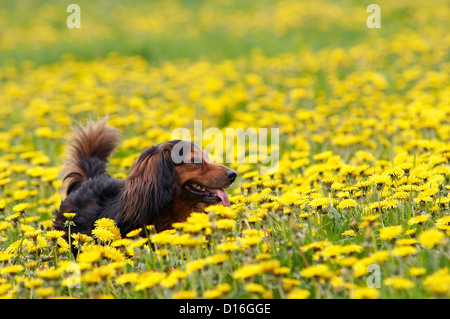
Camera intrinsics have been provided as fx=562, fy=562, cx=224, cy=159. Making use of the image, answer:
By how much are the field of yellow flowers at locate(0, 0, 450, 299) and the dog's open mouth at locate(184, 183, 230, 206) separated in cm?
11

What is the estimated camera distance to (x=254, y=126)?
7.94m

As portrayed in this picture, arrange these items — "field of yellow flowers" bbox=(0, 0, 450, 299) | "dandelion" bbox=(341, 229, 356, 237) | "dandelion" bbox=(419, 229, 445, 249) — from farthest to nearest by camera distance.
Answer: "dandelion" bbox=(341, 229, 356, 237)
"field of yellow flowers" bbox=(0, 0, 450, 299)
"dandelion" bbox=(419, 229, 445, 249)

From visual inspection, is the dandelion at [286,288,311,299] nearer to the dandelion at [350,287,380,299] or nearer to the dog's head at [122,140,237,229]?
the dandelion at [350,287,380,299]

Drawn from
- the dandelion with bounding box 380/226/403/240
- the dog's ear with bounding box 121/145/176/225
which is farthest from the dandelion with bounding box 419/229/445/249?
the dog's ear with bounding box 121/145/176/225

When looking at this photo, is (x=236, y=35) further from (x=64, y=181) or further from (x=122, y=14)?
(x=64, y=181)

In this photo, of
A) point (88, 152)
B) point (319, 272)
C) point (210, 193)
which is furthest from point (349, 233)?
point (88, 152)

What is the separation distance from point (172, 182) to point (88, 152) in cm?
147

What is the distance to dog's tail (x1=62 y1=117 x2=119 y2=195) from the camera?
17.4 ft

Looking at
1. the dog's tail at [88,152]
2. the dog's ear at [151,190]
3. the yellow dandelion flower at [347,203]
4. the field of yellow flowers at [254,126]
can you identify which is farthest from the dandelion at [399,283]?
the dog's tail at [88,152]

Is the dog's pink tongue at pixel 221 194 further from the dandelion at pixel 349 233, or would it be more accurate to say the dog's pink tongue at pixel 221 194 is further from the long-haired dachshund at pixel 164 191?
the dandelion at pixel 349 233

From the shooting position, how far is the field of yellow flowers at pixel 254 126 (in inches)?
109
